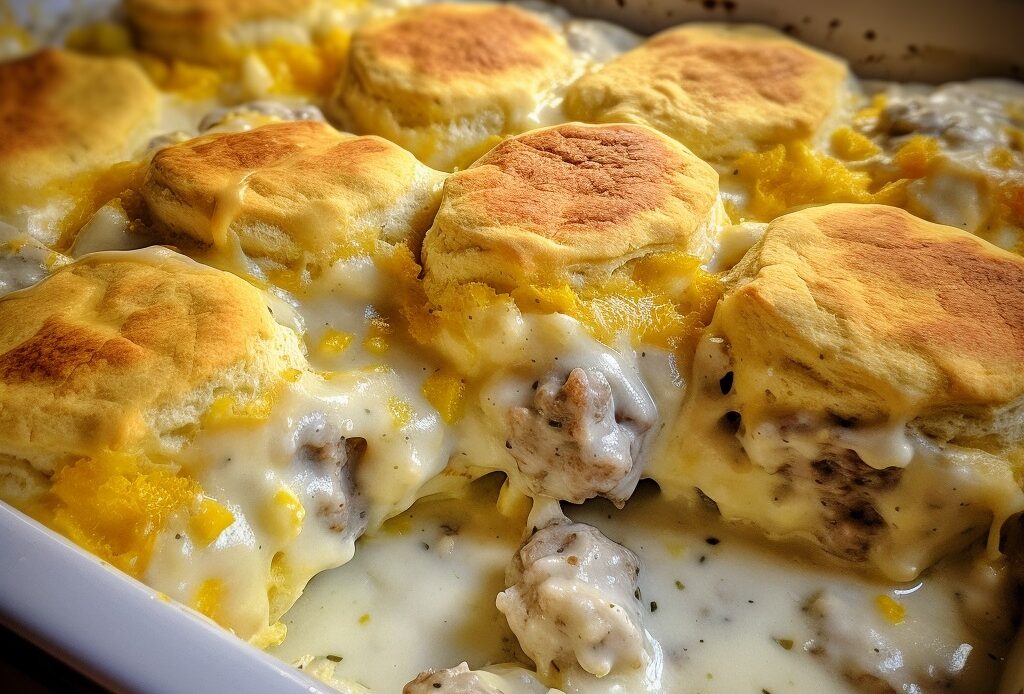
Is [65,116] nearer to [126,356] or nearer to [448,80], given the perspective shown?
[448,80]

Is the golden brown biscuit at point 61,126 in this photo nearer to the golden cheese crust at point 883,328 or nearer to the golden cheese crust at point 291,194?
the golden cheese crust at point 291,194

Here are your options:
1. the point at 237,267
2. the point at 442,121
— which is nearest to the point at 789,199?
the point at 442,121

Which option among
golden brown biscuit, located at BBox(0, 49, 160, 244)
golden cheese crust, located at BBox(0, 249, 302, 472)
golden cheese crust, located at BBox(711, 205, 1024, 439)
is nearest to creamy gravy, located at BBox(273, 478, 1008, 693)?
golden cheese crust, located at BBox(711, 205, 1024, 439)

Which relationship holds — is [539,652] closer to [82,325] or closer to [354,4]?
[82,325]

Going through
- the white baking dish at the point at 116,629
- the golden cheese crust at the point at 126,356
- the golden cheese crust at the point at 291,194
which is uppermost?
the golden cheese crust at the point at 291,194

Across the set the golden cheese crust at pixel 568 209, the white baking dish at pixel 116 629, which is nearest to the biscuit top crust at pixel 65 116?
the golden cheese crust at pixel 568 209
